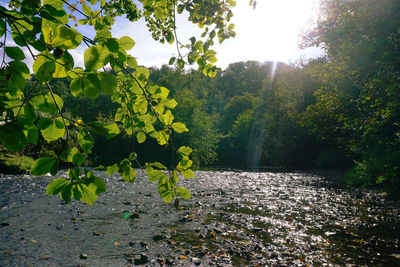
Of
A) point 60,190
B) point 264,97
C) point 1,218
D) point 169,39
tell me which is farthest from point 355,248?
point 264,97

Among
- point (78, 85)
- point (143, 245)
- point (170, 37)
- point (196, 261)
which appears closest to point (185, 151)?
point (78, 85)

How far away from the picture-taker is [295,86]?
3388 centimetres

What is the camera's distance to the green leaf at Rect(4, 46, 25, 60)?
1.03 m

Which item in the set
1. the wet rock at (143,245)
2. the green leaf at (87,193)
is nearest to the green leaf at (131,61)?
the green leaf at (87,193)

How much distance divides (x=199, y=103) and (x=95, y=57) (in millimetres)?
38661

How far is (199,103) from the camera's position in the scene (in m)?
39.5

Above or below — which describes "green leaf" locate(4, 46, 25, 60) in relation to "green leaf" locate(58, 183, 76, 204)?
above

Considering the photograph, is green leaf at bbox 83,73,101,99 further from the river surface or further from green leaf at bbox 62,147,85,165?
the river surface

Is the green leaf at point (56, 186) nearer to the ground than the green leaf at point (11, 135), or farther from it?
nearer to the ground

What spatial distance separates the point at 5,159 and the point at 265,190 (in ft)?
51.8

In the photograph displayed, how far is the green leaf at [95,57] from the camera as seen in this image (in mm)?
1052

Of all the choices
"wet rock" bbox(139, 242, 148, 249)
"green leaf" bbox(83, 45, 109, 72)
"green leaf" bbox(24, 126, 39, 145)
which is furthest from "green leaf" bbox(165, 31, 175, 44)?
"wet rock" bbox(139, 242, 148, 249)

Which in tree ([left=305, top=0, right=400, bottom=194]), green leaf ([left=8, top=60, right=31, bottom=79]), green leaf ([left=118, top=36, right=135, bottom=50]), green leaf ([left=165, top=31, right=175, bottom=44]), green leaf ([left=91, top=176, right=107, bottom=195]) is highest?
tree ([left=305, top=0, right=400, bottom=194])

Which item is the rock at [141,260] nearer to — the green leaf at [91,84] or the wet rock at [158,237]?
the wet rock at [158,237]
